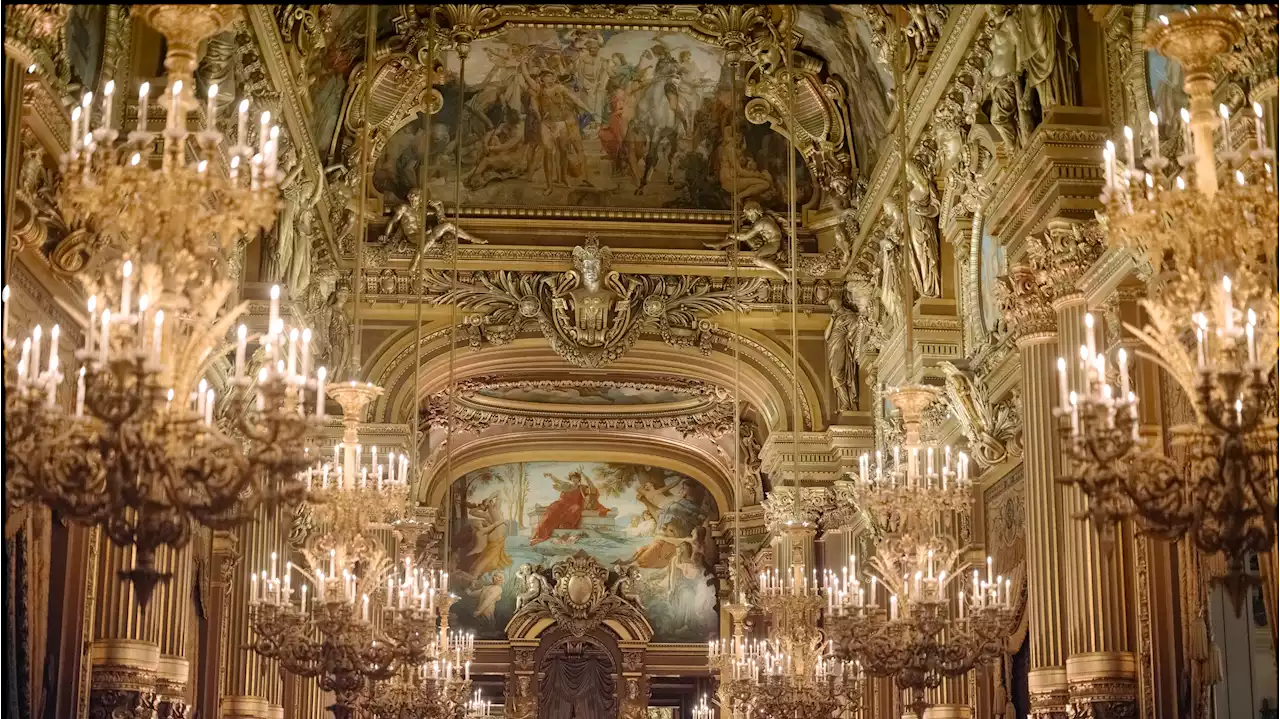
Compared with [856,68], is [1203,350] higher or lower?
lower

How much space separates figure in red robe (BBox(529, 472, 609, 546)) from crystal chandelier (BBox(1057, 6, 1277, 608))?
26.0 m

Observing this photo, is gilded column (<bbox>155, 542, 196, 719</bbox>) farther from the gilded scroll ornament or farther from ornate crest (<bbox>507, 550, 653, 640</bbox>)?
ornate crest (<bbox>507, 550, 653, 640</bbox>)

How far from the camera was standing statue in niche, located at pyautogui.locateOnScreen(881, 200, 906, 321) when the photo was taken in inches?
686

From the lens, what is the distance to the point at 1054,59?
11805 millimetres

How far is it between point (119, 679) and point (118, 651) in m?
0.19

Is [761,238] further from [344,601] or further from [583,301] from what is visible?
[344,601]

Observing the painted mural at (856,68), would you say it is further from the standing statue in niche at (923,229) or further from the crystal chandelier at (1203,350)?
the crystal chandelier at (1203,350)

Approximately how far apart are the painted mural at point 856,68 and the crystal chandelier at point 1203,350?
9.79m

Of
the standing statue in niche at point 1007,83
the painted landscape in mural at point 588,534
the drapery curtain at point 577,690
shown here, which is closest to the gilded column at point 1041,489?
the standing statue in niche at point 1007,83

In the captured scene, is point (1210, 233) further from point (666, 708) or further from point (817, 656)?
point (666, 708)

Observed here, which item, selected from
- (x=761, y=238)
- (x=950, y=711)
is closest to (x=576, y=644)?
(x=761, y=238)

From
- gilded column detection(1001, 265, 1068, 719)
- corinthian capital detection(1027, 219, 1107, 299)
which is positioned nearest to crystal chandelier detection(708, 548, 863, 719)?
gilded column detection(1001, 265, 1068, 719)

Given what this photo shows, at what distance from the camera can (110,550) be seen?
456 inches

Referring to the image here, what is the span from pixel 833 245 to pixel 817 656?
22.2 ft
